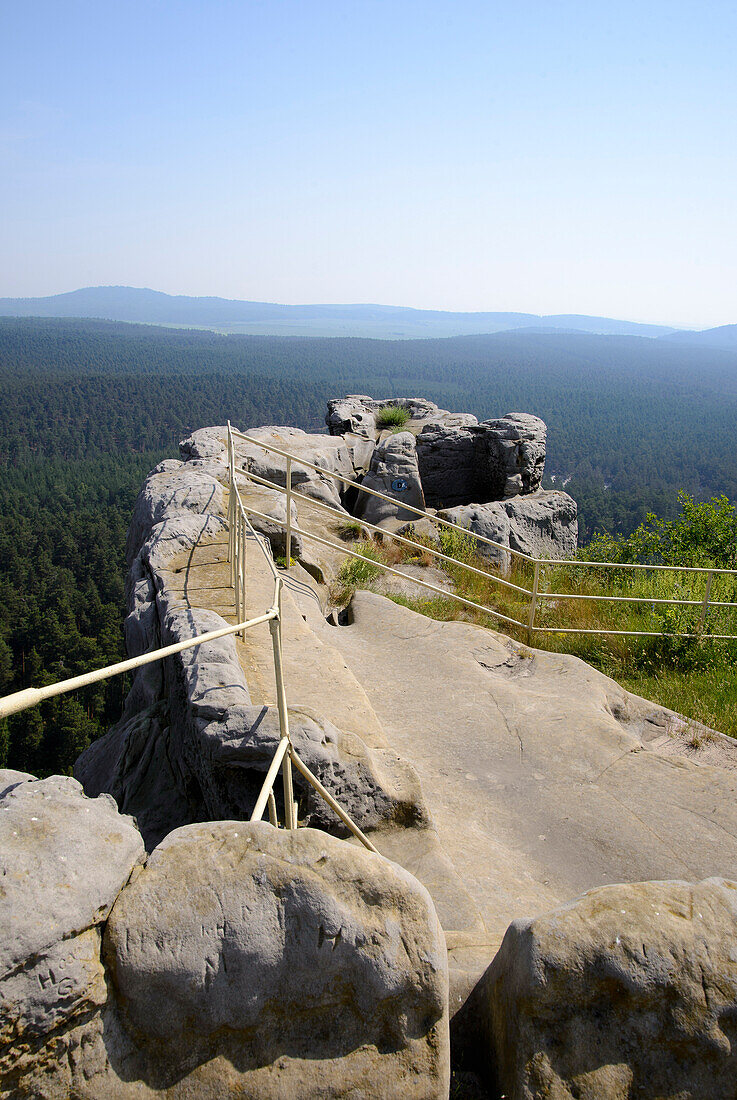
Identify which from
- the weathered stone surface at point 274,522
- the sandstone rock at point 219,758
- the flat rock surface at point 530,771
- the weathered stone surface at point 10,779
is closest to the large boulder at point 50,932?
the weathered stone surface at point 10,779

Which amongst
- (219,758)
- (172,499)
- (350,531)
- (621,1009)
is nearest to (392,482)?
(350,531)

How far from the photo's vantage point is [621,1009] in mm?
2613

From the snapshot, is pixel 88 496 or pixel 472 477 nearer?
pixel 472 477

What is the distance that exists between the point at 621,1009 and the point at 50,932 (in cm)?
209

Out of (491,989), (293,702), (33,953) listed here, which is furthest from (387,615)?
(33,953)

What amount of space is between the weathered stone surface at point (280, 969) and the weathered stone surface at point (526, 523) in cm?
979

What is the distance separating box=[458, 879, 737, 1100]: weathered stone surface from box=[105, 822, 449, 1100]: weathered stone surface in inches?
13.2

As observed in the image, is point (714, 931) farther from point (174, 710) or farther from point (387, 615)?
point (387, 615)

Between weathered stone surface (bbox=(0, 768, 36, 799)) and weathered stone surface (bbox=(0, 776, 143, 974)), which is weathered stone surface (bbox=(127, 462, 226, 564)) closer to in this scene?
weathered stone surface (bbox=(0, 768, 36, 799))

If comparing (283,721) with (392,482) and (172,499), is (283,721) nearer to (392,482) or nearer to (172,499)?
(172,499)

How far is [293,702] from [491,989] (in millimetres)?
2641

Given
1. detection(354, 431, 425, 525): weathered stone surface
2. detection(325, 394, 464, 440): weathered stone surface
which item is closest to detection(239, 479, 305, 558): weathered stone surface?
detection(354, 431, 425, 525): weathered stone surface

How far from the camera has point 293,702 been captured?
5223 mm

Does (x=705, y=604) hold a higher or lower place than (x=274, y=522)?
lower
